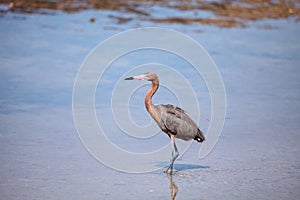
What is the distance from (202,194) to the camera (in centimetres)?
687

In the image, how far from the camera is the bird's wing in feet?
25.8

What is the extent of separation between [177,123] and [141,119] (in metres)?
1.54

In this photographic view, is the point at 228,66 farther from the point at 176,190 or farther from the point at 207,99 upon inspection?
the point at 176,190

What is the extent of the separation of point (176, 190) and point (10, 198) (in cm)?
195

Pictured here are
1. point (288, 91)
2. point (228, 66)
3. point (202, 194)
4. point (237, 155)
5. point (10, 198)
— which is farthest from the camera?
point (228, 66)

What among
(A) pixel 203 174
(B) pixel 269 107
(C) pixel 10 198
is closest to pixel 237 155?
A: (A) pixel 203 174

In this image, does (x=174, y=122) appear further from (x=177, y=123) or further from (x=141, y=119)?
(x=141, y=119)

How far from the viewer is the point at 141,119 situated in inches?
367

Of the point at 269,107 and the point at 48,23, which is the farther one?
the point at 48,23

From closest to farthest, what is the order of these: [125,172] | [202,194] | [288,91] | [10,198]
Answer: [10,198]
[202,194]
[125,172]
[288,91]

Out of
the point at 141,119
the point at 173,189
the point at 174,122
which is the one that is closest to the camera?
the point at 173,189

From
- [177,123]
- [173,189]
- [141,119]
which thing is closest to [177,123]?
[177,123]

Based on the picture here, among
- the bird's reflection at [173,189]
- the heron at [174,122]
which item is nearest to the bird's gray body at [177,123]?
the heron at [174,122]

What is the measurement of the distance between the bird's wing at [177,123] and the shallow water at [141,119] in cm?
42
